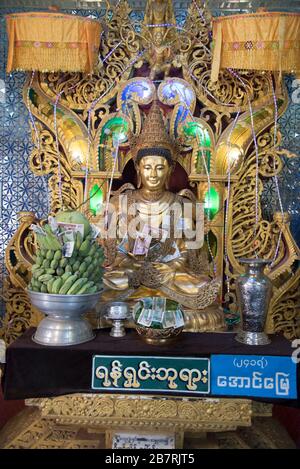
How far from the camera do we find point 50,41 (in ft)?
10.7

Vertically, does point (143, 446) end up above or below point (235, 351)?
below

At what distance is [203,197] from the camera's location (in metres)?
3.59

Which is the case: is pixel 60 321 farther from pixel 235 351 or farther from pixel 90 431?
pixel 235 351

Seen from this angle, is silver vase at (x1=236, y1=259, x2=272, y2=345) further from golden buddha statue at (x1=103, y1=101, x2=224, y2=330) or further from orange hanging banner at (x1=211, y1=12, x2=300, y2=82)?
orange hanging banner at (x1=211, y1=12, x2=300, y2=82)

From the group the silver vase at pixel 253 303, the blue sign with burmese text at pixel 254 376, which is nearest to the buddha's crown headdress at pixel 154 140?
the silver vase at pixel 253 303

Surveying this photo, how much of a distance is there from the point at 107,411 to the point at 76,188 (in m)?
2.05

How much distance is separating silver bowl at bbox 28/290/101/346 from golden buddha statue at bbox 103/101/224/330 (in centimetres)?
72

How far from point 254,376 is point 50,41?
2.89m

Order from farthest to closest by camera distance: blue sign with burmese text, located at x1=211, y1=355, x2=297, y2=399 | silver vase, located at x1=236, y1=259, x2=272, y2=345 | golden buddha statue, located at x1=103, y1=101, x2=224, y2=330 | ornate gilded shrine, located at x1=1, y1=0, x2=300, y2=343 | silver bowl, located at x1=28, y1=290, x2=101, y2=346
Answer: ornate gilded shrine, located at x1=1, y1=0, x2=300, y2=343 < golden buddha statue, located at x1=103, y1=101, x2=224, y2=330 < silver vase, located at x1=236, y1=259, x2=272, y2=345 < silver bowl, located at x1=28, y1=290, x2=101, y2=346 < blue sign with burmese text, located at x1=211, y1=355, x2=297, y2=399

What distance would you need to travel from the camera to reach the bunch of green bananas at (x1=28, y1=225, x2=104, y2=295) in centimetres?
218

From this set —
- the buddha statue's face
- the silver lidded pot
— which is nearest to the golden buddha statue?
the buddha statue's face

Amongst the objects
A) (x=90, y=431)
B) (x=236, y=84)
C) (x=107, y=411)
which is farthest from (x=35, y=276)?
(x=236, y=84)

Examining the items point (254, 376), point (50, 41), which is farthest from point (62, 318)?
point (50, 41)
